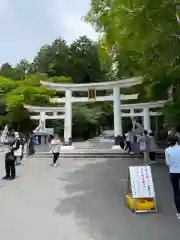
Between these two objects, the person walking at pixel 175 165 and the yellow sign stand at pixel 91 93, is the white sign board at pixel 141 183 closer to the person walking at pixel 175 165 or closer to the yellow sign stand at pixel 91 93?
the person walking at pixel 175 165

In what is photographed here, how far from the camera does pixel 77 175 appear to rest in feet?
41.6

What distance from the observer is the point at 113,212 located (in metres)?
7.00

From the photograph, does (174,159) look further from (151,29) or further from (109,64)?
(109,64)

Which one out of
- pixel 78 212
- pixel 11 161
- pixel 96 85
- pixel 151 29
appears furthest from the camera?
pixel 96 85

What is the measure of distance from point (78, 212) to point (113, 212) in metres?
0.77

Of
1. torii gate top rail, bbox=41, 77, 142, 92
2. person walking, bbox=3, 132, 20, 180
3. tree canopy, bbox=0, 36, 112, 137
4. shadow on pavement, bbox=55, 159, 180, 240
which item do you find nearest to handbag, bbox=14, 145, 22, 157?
Answer: person walking, bbox=3, 132, 20, 180

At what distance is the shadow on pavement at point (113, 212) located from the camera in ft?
18.3

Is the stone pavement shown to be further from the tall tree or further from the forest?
the tall tree

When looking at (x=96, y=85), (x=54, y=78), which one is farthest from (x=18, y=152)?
(x=54, y=78)

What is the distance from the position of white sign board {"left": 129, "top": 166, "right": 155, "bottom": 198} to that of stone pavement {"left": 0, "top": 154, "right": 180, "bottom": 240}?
45 centimetres

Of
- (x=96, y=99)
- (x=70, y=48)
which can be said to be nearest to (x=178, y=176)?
(x=96, y=99)

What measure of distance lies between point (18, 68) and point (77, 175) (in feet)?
154

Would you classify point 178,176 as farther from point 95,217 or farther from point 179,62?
point 179,62

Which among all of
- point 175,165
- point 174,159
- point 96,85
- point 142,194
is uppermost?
point 96,85
